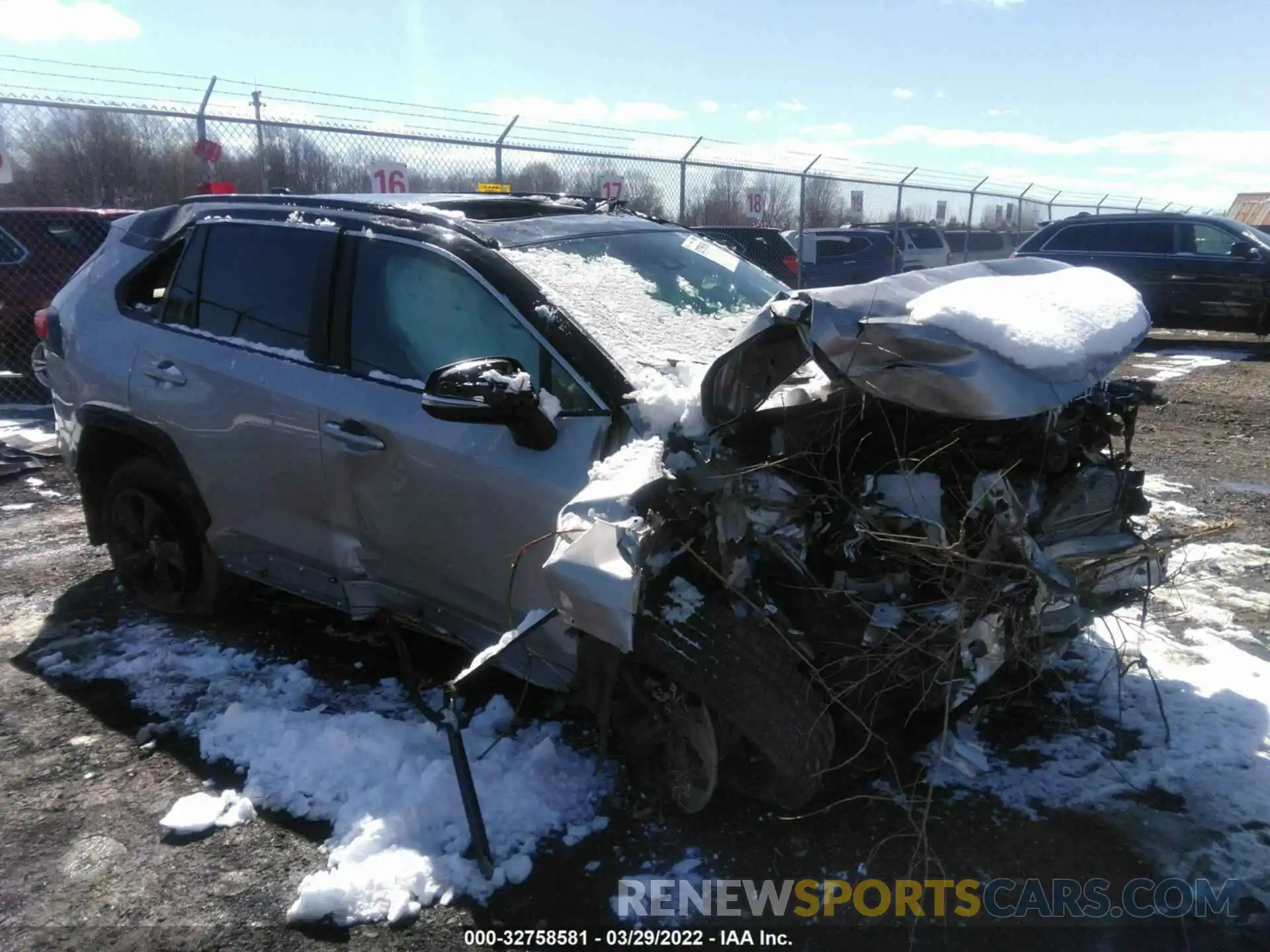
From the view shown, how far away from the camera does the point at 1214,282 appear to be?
42.2 feet

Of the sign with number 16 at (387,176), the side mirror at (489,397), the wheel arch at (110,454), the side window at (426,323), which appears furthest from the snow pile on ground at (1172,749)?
the sign with number 16 at (387,176)

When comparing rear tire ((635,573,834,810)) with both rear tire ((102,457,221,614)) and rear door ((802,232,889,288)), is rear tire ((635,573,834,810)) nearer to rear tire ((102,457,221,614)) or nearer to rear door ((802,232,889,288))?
rear tire ((102,457,221,614))

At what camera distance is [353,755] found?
3240 mm

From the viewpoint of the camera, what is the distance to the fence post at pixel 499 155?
11.4 m

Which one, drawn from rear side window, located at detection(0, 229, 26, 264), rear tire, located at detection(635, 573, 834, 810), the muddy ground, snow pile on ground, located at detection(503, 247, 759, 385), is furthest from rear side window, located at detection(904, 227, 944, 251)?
rear tire, located at detection(635, 573, 834, 810)

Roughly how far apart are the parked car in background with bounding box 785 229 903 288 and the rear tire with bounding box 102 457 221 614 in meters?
14.2

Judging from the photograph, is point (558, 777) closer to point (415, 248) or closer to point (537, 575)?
point (537, 575)

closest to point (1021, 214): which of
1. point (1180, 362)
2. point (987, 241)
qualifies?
point (987, 241)

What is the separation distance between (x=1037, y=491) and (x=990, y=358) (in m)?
0.60

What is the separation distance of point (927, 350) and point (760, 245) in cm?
762

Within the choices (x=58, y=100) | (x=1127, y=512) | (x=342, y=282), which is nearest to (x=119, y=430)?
(x=342, y=282)

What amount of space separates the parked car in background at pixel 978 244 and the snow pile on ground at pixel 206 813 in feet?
71.4

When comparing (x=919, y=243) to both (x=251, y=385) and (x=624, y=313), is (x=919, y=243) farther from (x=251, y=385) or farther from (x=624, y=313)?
(x=251, y=385)

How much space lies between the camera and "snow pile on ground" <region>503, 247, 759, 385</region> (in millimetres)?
3219
